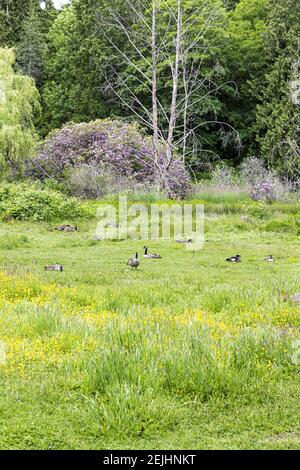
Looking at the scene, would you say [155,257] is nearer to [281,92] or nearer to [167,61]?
[167,61]

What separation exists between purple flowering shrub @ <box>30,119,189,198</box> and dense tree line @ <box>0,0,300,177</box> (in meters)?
5.28

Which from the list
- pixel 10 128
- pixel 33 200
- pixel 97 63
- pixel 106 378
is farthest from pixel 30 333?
pixel 97 63

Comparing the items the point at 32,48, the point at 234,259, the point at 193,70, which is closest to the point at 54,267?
the point at 234,259

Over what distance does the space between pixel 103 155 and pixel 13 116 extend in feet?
15.7

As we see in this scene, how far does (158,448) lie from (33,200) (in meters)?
18.5

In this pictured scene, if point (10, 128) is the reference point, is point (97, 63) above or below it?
above

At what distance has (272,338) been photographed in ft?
22.4

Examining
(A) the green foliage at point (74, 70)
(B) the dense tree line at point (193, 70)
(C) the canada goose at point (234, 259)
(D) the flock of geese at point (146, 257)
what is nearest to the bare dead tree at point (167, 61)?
(B) the dense tree line at point (193, 70)

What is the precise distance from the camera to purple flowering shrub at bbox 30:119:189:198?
95.6 feet

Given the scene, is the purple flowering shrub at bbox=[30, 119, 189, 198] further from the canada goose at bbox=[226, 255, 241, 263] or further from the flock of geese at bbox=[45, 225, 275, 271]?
the canada goose at bbox=[226, 255, 241, 263]

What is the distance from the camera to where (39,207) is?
22250 mm

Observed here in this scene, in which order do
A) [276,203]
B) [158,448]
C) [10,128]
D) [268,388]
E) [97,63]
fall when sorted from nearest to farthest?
[158,448]
[268,388]
[276,203]
[10,128]
[97,63]

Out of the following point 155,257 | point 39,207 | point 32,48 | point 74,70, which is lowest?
point 155,257

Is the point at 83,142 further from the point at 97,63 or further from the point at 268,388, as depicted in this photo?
the point at 268,388
